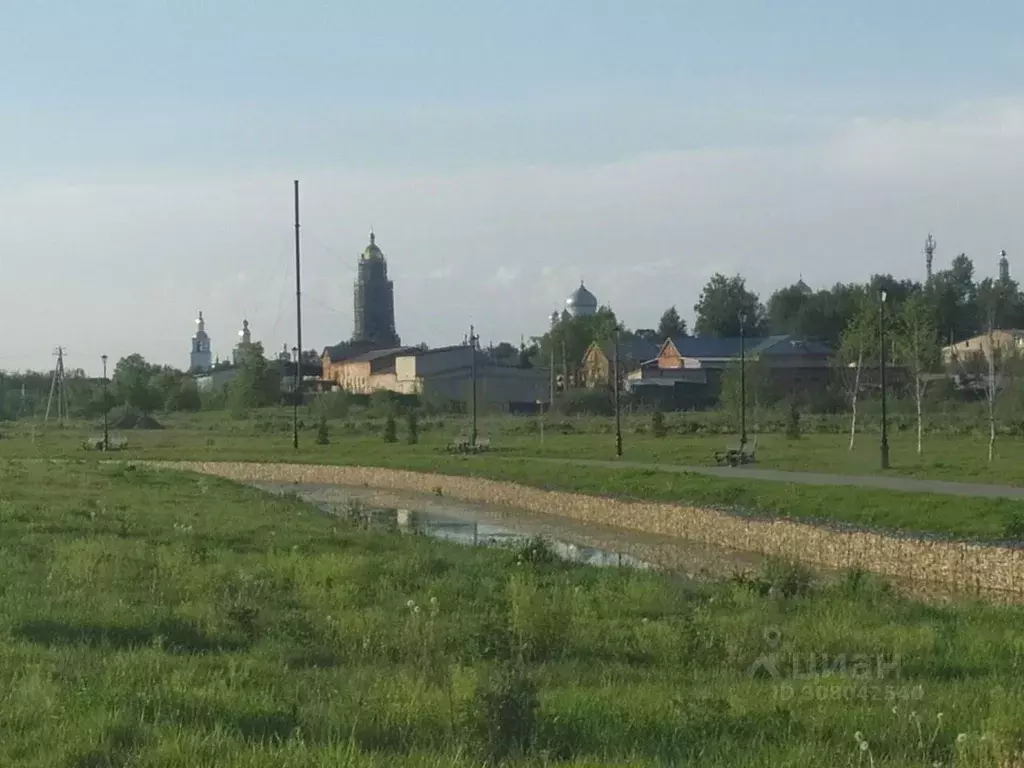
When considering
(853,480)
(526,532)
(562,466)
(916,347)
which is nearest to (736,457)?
(562,466)

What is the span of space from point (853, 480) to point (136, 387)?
83.1m

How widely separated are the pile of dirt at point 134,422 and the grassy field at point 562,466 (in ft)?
5.60

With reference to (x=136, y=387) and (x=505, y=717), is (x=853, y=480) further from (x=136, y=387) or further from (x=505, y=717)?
(x=136, y=387)

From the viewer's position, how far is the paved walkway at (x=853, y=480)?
26.7m

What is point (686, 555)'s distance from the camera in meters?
25.7

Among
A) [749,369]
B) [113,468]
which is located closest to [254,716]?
[113,468]

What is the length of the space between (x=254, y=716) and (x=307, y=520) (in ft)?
63.0

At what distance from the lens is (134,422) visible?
87.4 m

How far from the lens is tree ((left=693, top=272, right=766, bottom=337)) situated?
418 ft

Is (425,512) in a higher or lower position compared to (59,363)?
lower

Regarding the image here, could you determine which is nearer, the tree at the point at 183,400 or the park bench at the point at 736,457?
the park bench at the point at 736,457

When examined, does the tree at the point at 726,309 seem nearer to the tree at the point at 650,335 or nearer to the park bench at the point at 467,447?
the tree at the point at 650,335

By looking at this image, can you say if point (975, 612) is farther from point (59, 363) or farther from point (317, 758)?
point (59, 363)

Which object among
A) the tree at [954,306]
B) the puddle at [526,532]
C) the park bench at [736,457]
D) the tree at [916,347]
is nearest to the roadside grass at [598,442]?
the park bench at [736,457]
